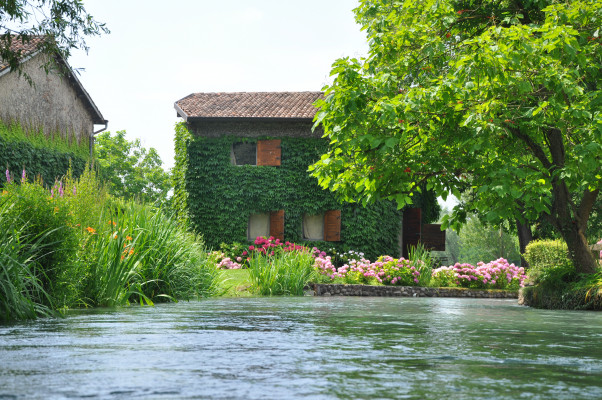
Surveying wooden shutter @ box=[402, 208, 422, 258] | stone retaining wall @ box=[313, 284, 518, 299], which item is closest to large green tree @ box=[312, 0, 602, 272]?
stone retaining wall @ box=[313, 284, 518, 299]

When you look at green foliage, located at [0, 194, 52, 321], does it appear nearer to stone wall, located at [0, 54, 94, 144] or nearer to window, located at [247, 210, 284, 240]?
stone wall, located at [0, 54, 94, 144]

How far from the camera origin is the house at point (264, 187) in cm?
2198

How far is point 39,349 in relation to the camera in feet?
12.9

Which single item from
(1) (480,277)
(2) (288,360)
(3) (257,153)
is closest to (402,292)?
(1) (480,277)

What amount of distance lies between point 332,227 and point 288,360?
60.4 feet

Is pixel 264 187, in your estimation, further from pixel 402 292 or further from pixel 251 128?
pixel 402 292

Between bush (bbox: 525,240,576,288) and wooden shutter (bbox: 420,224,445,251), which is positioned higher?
wooden shutter (bbox: 420,224,445,251)

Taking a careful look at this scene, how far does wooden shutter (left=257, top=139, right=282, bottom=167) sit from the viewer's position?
2219 centimetres

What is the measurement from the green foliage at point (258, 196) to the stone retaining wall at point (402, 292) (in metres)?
5.96

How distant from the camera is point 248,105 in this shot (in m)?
22.9

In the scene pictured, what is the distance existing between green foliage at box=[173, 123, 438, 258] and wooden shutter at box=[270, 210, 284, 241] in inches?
7.5

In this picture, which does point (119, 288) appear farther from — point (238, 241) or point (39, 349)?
point (238, 241)

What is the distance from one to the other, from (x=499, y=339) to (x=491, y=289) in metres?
12.2

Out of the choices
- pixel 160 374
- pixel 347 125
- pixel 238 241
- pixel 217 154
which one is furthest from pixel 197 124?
pixel 160 374
